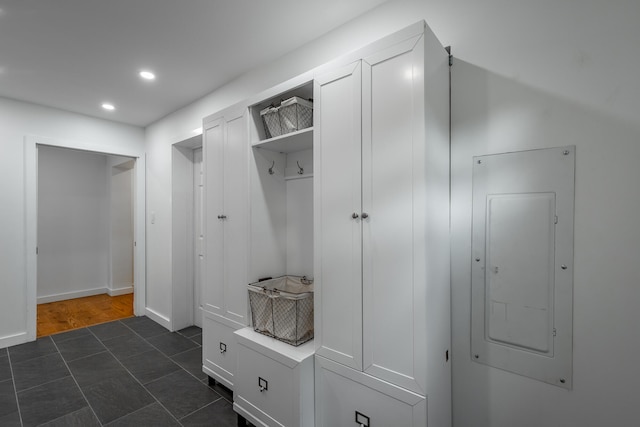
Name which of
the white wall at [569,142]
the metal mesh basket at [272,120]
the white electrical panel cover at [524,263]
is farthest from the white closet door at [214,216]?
the white electrical panel cover at [524,263]

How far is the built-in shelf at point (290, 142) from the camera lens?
1.83 metres

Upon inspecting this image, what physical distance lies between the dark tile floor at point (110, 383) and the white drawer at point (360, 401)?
80 cm

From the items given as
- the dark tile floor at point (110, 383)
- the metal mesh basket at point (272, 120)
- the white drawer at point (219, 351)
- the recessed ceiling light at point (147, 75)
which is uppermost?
the recessed ceiling light at point (147, 75)

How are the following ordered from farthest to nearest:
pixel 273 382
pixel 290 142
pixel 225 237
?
1. pixel 225 237
2. pixel 290 142
3. pixel 273 382

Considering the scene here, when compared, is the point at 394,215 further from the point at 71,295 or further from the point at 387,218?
the point at 71,295

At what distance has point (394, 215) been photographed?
53.2 inches

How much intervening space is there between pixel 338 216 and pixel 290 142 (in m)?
0.73

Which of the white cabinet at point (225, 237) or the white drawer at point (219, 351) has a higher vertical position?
the white cabinet at point (225, 237)

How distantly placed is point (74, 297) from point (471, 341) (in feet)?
19.4

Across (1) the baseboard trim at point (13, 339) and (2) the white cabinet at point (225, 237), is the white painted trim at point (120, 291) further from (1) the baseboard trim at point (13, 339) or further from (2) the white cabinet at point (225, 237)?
(2) the white cabinet at point (225, 237)

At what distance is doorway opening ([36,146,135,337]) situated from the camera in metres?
4.60

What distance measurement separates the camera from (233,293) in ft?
7.18

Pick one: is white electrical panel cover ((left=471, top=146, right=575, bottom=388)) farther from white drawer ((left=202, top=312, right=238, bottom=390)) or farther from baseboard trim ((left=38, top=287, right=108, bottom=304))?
baseboard trim ((left=38, top=287, right=108, bottom=304))

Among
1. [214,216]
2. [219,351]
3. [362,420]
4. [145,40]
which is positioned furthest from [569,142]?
[145,40]
